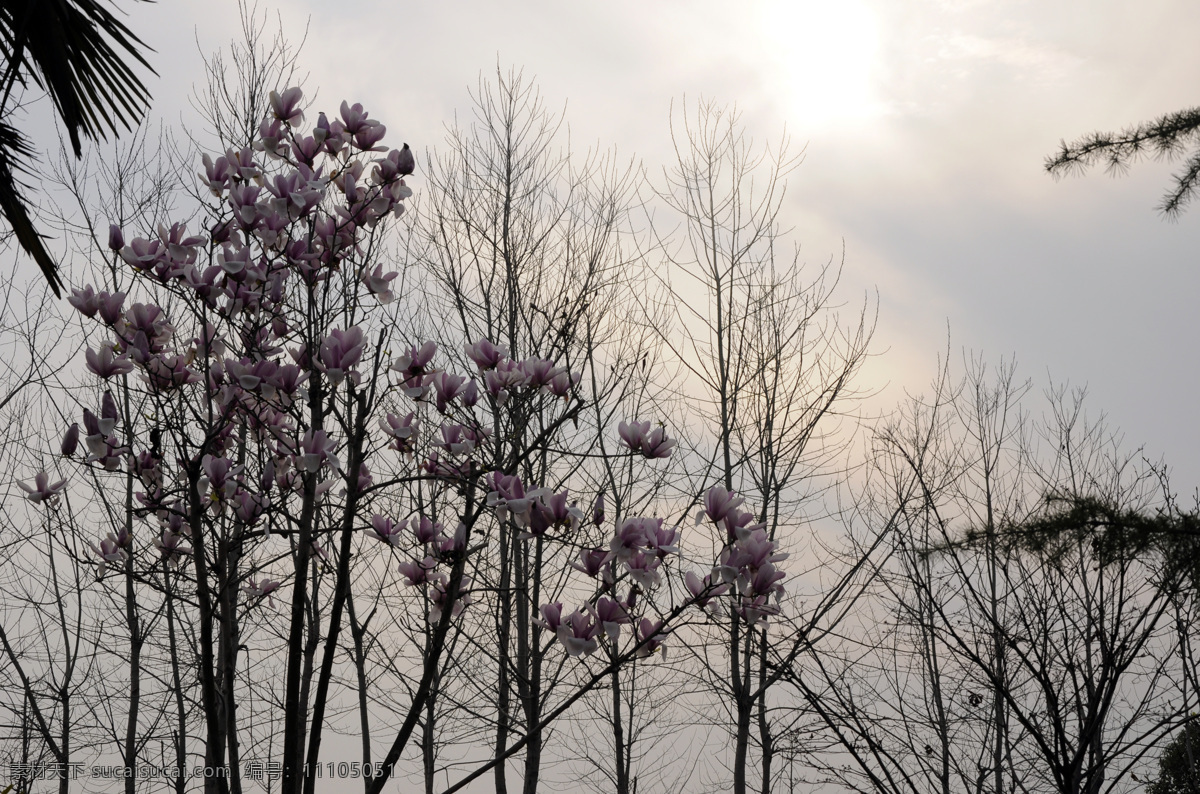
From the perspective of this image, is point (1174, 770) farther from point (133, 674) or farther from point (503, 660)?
point (133, 674)

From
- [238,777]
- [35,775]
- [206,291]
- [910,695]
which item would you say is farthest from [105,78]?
[910,695]

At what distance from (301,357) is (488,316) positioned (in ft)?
15.4

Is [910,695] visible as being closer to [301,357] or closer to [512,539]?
[512,539]

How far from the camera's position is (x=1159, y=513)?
2371 mm

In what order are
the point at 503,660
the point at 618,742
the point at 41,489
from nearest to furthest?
the point at 41,489, the point at 503,660, the point at 618,742

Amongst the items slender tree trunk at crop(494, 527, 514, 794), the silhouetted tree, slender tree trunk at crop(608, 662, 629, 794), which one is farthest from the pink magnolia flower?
the silhouetted tree

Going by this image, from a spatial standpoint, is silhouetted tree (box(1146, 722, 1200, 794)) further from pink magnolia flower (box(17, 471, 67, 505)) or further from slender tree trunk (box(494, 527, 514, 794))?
pink magnolia flower (box(17, 471, 67, 505))

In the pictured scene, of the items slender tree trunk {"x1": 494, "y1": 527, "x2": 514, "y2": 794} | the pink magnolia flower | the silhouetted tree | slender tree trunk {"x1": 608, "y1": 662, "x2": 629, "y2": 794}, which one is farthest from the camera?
the silhouetted tree

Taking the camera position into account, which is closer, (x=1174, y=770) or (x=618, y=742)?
(x=618, y=742)

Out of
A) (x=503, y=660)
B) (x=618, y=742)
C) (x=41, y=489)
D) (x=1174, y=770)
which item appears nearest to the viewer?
(x=41, y=489)

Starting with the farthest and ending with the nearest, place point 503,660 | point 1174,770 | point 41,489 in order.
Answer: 1. point 1174,770
2. point 503,660
3. point 41,489

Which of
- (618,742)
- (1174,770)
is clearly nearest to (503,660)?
(618,742)

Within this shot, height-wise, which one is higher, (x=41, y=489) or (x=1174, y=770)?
(x=41, y=489)

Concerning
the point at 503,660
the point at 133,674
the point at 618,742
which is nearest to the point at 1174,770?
the point at 618,742
